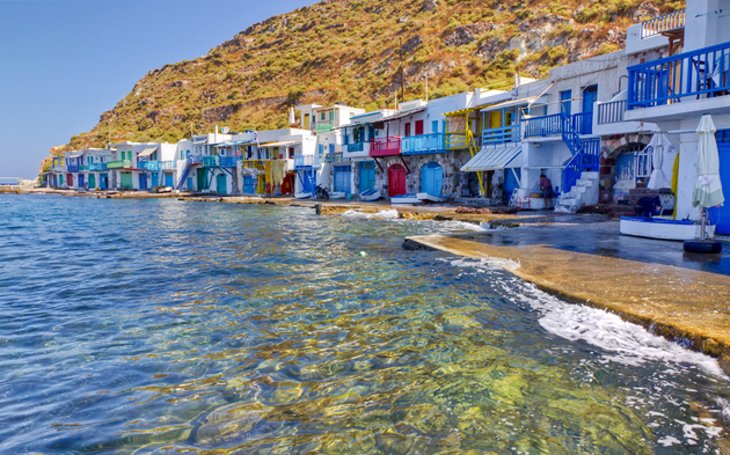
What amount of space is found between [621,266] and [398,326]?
4457mm

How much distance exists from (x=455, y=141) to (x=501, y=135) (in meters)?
4.72

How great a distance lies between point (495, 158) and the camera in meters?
27.5

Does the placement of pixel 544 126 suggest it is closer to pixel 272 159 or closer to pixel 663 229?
pixel 663 229

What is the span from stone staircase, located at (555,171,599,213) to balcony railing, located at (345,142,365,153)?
21.1 m

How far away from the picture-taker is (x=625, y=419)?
411 centimetres

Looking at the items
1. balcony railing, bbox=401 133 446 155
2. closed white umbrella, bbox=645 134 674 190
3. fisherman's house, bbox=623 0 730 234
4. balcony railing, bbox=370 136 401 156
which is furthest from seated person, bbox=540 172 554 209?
balcony railing, bbox=370 136 401 156

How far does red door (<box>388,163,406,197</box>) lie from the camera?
38.7 m

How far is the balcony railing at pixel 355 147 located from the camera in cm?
4062

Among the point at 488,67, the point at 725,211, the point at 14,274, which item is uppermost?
the point at 488,67

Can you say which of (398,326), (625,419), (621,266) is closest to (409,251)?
(621,266)

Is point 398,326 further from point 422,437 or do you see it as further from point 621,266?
point 621,266

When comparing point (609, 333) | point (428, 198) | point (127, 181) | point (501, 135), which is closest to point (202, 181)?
point (127, 181)

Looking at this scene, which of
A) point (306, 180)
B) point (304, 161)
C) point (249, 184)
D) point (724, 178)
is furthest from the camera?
point (249, 184)

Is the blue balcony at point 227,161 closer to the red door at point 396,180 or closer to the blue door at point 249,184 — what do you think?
the blue door at point 249,184
